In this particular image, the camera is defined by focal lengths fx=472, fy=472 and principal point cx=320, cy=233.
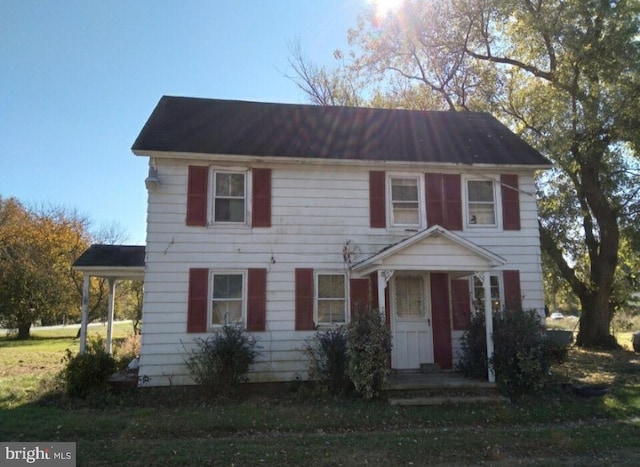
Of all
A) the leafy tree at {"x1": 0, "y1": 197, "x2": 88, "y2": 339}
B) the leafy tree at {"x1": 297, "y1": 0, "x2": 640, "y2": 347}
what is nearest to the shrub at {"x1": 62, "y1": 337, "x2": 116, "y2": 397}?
the leafy tree at {"x1": 297, "y1": 0, "x2": 640, "y2": 347}

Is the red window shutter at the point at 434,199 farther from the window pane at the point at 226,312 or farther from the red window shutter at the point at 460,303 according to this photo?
the window pane at the point at 226,312

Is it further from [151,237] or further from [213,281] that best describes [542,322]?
[151,237]

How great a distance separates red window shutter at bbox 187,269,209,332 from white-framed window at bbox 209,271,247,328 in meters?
0.17

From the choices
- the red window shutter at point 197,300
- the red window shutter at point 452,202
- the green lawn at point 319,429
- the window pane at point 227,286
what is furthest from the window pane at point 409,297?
the red window shutter at point 197,300

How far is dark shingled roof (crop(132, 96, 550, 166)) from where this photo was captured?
37.9 feet

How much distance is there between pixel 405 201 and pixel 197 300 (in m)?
5.66

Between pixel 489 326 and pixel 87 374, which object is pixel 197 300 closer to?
pixel 87 374

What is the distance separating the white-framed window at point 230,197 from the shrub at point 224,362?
105 inches

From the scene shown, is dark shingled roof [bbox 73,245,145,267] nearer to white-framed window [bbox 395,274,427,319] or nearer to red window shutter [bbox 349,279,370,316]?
red window shutter [bbox 349,279,370,316]

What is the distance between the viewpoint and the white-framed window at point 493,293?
11.8m

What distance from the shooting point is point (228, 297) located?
36.1 feet

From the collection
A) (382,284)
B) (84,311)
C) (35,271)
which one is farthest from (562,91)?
(35,271)

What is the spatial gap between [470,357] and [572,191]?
41.8 feet

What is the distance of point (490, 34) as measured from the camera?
68.5 feet
